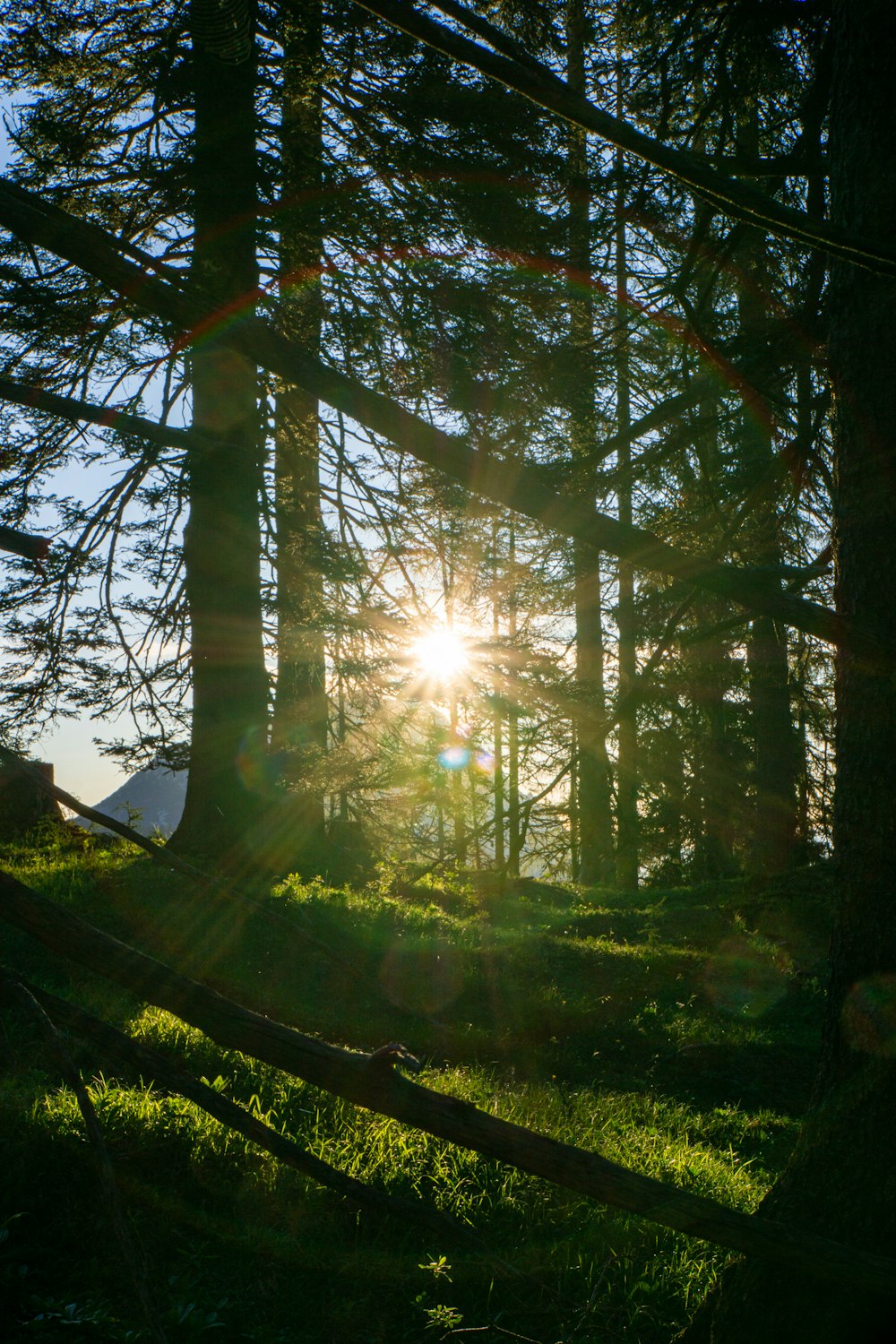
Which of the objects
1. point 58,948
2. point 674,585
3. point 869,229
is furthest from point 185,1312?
point 674,585

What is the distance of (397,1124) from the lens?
4559mm

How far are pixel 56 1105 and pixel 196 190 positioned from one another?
794 centimetres

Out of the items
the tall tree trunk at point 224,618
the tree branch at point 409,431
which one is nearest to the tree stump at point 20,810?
the tall tree trunk at point 224,618

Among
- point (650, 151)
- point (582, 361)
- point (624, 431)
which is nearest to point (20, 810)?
point (582, 361)

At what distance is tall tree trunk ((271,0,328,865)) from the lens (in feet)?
28.4

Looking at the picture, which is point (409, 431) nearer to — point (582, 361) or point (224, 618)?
point (582, 361)

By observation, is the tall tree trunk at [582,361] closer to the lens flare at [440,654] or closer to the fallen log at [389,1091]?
the lens flare at [440,654]

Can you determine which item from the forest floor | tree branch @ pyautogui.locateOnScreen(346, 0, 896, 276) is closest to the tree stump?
the forest floor

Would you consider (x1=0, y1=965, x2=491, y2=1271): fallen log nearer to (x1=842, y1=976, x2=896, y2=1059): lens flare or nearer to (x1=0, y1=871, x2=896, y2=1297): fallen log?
(x1=0, y1=871, x2=896, y2=1297): fallen log

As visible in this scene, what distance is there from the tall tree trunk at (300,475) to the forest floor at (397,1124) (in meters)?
1.94

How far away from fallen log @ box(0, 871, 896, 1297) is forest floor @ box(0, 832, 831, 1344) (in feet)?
0.62

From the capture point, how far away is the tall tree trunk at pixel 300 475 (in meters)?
8.66

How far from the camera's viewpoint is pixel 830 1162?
2.43m

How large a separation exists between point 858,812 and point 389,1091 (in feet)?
5.42
